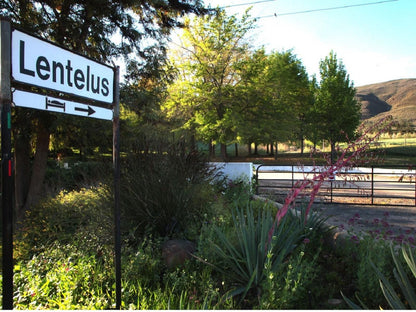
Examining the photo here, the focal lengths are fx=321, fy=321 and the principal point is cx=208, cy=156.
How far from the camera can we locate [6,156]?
72.7 inches

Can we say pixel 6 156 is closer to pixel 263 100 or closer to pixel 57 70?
pixel 57 70

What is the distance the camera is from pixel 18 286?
3391 mm

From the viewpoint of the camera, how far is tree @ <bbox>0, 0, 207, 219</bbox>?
858 centimetres

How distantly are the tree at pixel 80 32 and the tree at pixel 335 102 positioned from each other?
22873mm

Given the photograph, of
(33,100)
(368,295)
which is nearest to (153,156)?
(33,100)

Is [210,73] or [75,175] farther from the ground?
[210,73]

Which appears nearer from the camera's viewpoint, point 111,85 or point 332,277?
point 111,85

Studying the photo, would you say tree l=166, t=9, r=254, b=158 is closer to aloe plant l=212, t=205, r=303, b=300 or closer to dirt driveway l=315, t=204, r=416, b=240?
dirt driveway l=315, t=204, r=416, b=240

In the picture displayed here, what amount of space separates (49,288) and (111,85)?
2046mm

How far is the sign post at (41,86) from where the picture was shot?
6.23 feet

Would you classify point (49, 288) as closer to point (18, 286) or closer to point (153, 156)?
point (18, 286)

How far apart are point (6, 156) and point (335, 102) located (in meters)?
32.0

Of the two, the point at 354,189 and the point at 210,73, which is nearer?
the point at 354,189

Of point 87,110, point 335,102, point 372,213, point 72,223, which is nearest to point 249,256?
point 87,110
